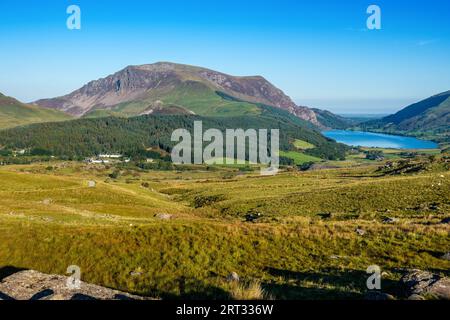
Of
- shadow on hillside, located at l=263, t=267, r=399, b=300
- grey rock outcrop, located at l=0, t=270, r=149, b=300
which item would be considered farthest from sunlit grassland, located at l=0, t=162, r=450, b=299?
grey rock outcrop, located at l=0, t=270, r=149, b=300

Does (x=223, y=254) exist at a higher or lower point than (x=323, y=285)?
lower

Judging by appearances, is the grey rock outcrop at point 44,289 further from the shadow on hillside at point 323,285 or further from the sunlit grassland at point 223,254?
the shadow on hillside at point 323,285

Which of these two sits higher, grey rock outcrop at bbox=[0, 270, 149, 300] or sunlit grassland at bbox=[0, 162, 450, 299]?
grey rock outcrop at bbox=[0, 270, 149, 300]

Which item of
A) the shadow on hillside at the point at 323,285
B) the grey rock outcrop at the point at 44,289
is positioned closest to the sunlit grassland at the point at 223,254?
the shadow on hillside at the point at 323,285

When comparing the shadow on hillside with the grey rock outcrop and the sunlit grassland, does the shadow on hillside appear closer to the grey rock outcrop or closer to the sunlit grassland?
the sunlit grassland

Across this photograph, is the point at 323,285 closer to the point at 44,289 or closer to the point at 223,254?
the point at 223,254

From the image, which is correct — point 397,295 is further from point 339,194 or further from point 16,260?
point 339,194

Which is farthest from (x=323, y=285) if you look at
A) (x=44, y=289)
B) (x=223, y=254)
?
(x=44, y=289)
